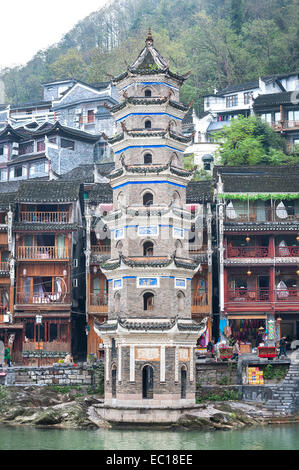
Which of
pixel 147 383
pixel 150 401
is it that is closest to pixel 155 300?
pixel 147 383

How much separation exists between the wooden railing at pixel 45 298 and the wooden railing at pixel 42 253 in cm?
226

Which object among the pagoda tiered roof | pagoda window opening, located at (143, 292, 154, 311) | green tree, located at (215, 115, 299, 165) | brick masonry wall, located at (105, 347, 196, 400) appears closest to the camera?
brick masonry wall, located at (105, 347, 196, 400)

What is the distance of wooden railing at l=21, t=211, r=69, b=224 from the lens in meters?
51.3

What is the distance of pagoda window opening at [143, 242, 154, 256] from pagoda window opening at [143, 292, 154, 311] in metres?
2.05

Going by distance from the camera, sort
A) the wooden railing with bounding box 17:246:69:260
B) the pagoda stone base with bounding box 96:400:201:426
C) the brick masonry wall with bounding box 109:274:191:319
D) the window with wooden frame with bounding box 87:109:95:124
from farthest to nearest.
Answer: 1. the window with wooden frame with bounding box 87:109:95:124
2. the wooden railing with bounding box 17:246:69:260
3. the brick masonry wall with bounding box 109:274:191:319
4. the pagoda stone base with bounding box 96:400:201:426

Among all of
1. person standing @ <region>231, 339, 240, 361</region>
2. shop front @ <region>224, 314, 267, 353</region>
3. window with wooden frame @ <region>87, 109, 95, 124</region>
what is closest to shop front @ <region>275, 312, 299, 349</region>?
shop front @ <region>224, 314, 267, 353</region>

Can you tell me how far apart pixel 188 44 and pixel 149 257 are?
58594 mm

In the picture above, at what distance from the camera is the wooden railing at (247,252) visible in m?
50.0

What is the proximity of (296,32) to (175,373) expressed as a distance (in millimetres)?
53730

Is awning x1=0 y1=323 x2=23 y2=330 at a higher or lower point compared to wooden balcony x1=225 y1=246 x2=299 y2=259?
lower

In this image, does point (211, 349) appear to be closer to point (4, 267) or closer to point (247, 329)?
point (247, 329)

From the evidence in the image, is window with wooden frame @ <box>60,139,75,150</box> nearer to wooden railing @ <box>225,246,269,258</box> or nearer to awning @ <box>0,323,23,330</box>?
awning @ <box>0,323,23,330</box>

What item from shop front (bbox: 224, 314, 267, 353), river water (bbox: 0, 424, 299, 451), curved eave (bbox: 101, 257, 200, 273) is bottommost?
river water (bbox: 0, 424, 299, 451)

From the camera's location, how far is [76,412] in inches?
1489
